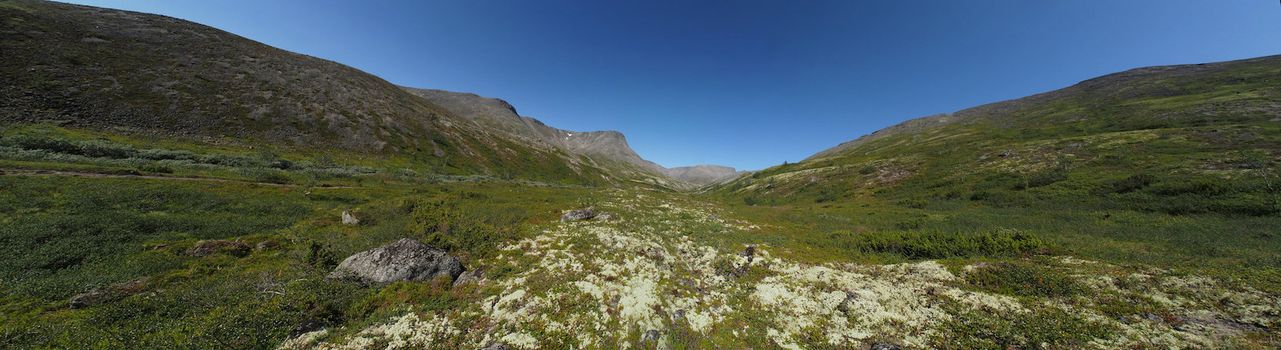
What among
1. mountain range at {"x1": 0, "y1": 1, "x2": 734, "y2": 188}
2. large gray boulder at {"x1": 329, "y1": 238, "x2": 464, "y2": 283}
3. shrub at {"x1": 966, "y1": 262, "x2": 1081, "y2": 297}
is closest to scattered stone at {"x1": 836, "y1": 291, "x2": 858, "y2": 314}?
shrub at {"x1": 966, "y1": 262, "x2": 1081, "y2": 297}

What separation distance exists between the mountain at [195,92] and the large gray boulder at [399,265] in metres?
71.9

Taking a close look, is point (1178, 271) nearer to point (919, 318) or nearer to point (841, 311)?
point (919, 318)

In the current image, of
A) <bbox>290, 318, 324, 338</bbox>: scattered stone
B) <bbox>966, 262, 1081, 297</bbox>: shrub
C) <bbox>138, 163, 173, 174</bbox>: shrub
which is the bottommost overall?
<bbox>966, 262, 1081, 297</bbox>: shrub

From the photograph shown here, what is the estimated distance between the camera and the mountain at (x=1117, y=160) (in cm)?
3422

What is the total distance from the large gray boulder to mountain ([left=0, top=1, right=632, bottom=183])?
71.9 metres

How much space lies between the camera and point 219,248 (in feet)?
57.8

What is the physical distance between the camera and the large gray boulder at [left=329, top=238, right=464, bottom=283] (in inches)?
631

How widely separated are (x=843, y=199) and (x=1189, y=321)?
50.3m

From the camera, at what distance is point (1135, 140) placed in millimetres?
56062

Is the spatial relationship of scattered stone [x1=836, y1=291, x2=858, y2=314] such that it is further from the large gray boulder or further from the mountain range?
the mountain range

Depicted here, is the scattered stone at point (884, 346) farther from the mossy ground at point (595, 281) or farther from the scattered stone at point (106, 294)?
the scattered stone at point (106, 294)

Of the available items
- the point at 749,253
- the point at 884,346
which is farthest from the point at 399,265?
the point at 884,346

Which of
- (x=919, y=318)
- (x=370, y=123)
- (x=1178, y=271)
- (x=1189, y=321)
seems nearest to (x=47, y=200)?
(x=919, y=318)

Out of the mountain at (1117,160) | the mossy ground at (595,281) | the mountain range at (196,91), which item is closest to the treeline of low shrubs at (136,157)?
the mossy ground at (595,281)
